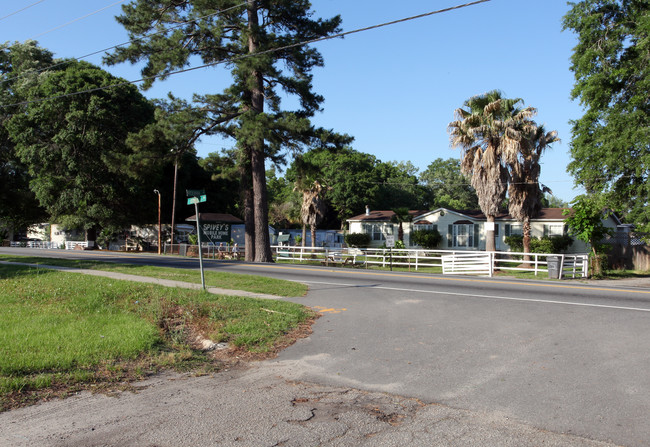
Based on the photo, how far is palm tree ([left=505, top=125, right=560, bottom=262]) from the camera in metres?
28.8

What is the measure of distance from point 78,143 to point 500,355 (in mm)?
45472

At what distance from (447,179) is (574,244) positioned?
4913cm

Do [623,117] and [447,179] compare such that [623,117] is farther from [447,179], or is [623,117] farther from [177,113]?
[447,179]

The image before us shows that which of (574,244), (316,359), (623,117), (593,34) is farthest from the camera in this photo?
(574,244)

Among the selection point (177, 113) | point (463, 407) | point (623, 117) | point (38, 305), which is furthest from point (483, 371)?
point (177, 113)

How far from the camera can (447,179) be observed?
86.7 m

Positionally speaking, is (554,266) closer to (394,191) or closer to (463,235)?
(463,235)

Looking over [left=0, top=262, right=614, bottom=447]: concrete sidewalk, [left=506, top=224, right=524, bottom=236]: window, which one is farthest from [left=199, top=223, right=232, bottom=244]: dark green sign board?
[left=0, top=262, right=614, bottom=447]: concrete sidewalk

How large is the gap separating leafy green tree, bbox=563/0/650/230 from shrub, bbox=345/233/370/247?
897 inches

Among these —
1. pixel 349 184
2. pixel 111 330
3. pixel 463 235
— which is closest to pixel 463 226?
pixel 463 235

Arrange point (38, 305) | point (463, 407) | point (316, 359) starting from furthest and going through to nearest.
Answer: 1. point (38, 305)
2. point (316, 359)
3. point (463, 407)

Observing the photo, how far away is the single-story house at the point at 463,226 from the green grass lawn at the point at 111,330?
31.9 meters

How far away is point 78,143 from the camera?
147 feet

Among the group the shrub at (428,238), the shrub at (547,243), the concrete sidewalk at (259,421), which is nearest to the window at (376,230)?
the shrub at (428,238)
